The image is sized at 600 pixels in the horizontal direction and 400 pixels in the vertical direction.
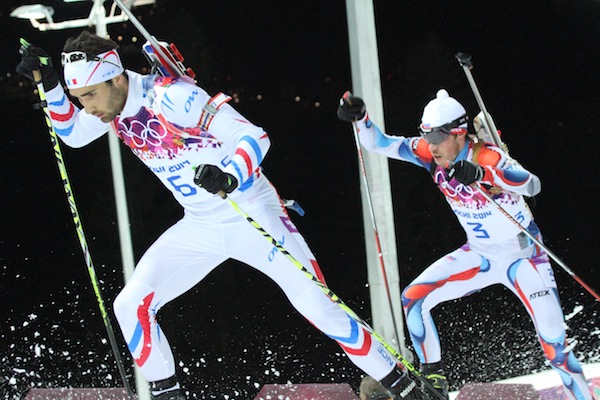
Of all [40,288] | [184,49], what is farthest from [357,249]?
[40,288]

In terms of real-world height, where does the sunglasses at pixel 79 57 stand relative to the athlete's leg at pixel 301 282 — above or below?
above

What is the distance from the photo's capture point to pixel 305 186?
4012 millimetres

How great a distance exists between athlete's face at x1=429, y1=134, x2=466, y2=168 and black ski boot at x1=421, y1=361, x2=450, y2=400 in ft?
2.85

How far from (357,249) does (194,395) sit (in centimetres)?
110

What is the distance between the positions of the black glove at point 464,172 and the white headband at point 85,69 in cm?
131

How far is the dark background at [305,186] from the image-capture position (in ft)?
12.1

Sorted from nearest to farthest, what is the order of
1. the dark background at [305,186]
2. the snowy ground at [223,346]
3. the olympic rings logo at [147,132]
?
the olympic rings logo at [147,132]
the dark background at [305,186]
the snowy ground at [223,346]

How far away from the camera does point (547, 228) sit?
12.1ft

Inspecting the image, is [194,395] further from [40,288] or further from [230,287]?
[40,288]

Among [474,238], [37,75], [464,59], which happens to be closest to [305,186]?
[474,238]

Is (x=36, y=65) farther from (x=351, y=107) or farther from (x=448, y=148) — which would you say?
(x=448, y=148)

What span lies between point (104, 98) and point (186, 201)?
51 cm

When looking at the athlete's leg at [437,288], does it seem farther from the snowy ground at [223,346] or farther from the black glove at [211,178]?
the black glove at [211,178]

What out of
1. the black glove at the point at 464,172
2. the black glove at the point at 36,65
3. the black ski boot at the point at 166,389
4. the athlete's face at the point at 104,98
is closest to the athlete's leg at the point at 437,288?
the black glove at the point at 464,172
